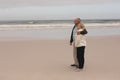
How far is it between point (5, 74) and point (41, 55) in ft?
9.58

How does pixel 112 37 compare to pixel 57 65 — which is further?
pixel 112 37

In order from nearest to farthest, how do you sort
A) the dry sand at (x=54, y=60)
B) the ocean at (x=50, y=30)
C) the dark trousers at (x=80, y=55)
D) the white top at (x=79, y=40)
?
the dry sand at (x=54, y=60), the white top at (x=79, y=40), the dark trousers at (x=80, y=55), the ocean at (x=50, y=30)

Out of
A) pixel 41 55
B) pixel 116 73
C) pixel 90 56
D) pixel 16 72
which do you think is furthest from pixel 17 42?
pixel 116 73

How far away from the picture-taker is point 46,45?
1645 cm

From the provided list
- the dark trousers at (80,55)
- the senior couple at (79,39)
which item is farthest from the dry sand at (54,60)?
the senior couple at (79,39)

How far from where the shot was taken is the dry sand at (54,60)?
1098cm

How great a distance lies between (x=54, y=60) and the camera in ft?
42.7

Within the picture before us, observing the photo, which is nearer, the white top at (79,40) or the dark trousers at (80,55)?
the white top at (79,40)

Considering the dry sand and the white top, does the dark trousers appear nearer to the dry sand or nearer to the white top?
the white top

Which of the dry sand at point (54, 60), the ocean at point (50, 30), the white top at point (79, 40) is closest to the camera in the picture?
the dry sand at point (54, 60)


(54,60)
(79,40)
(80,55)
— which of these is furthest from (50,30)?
(79,40)

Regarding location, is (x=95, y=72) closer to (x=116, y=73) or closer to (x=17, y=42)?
(x=116, y=73)

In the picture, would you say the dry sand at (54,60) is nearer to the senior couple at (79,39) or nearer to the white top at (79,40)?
the senior couple at (79,39)

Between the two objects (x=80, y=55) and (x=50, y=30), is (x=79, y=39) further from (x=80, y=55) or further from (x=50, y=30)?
(x=50, y=30)
